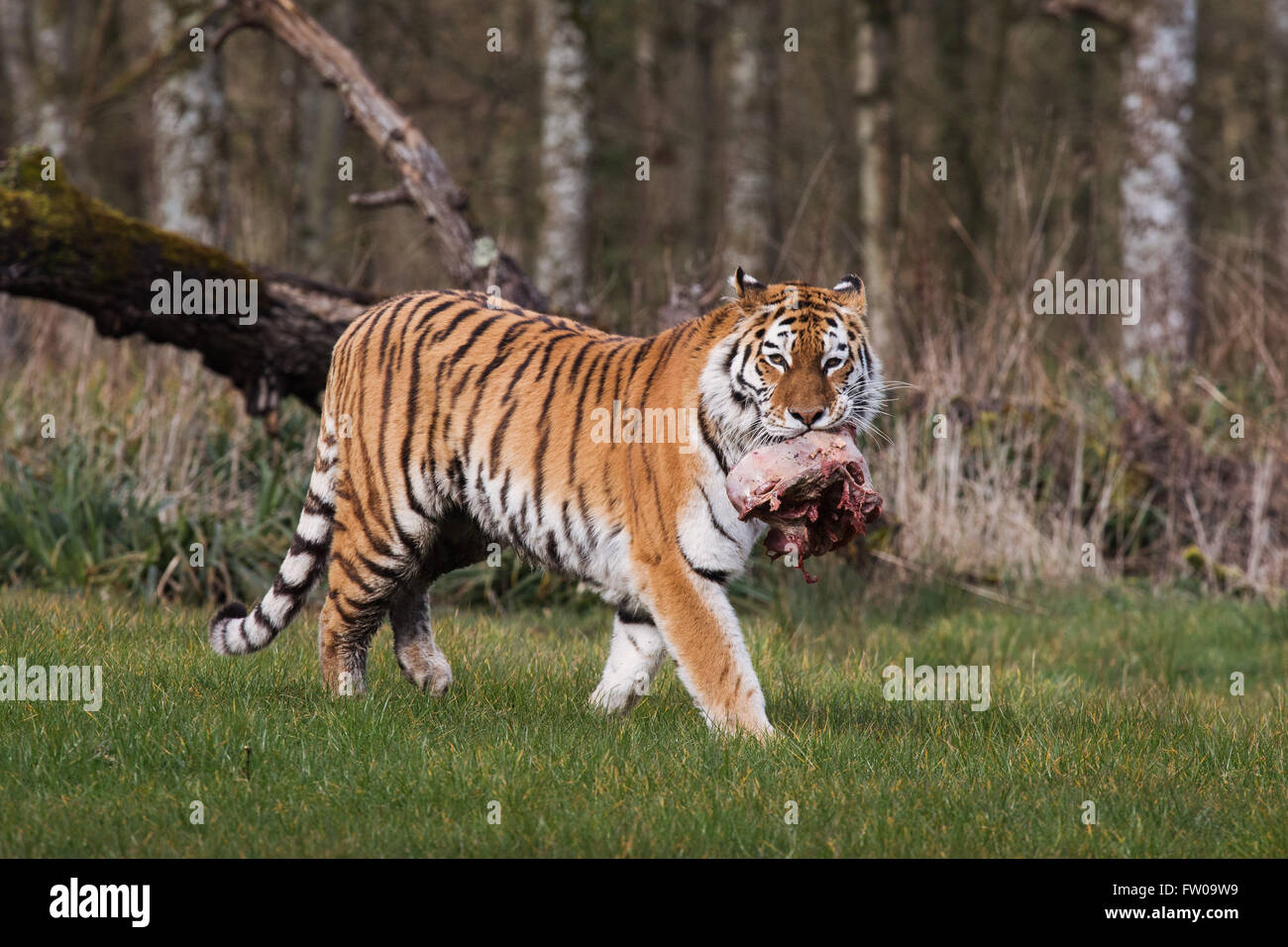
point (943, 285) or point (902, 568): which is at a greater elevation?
point (943, 285)

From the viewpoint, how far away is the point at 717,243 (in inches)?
354

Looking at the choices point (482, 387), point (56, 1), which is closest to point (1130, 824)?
point (482, 387)

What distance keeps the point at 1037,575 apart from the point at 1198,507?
55.1 inches

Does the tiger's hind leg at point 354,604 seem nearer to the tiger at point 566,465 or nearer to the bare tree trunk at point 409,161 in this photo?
the tiger at point 566,465

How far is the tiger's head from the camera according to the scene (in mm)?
4719

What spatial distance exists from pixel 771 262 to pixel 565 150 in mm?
3891

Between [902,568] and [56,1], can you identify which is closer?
[902,568]

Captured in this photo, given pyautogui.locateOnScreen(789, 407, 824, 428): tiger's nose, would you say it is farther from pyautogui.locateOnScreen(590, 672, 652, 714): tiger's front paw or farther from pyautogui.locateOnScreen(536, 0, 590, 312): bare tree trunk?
pyautogui.locateOnScreen(536, 0, 590, 312): bare tree trunk

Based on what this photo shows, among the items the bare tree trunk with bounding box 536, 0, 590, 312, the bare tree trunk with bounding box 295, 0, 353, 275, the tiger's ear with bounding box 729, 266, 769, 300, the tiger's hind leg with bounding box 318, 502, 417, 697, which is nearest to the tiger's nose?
the tiger's ear with bounding box 729, 266, 769, 300

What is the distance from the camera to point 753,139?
15.5 metres

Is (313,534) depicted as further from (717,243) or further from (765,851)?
(717,243)

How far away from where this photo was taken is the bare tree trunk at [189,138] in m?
12.3

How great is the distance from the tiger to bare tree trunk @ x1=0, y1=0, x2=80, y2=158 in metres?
10.4

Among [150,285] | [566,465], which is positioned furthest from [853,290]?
[150,285]
